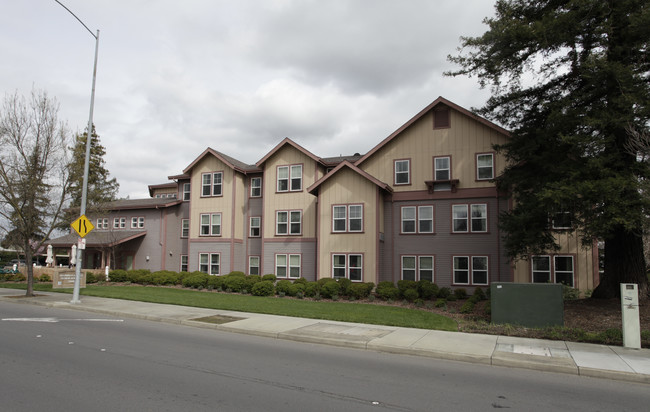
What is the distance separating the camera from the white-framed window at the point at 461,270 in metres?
21.9

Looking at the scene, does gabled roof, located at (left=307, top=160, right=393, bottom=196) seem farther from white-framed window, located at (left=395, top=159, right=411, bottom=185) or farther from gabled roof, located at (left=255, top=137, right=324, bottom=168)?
gabled roof, located at (left=255, top=137, right=324, bottom=168)

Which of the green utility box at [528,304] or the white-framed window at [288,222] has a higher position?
the white-framed window at [288,222]

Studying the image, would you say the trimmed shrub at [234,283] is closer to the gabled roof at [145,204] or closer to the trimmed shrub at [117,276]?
the trimmed shrub at [117,276]

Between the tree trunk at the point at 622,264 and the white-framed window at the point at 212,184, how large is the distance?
22.0 m

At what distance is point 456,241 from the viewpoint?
22.2m

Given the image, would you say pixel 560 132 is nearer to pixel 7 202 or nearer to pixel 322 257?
pixel 322 257

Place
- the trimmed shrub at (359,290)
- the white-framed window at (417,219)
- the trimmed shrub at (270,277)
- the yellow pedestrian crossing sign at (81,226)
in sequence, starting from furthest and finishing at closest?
1. the trimmed shrub at (270,277)
2. the white-framed window at (417,219)
3. the trimmed shrub at (359,290)
4. the yellow pedestrian crossing sign at (81,226)

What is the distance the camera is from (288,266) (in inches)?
1035

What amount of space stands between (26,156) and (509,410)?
20.9 metres

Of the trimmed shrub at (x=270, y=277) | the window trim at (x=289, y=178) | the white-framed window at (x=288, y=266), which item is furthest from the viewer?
the window trim at (x=289, y=178)

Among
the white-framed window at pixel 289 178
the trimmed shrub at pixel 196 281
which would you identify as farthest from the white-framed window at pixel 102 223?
the white-framed window at pixel 289 178

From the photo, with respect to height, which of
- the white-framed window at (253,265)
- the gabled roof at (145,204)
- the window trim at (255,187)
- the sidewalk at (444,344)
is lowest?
the sidewalk at (444,344)

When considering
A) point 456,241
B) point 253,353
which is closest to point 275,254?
point 456,241

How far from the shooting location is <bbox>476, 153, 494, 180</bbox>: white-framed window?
866 inches
